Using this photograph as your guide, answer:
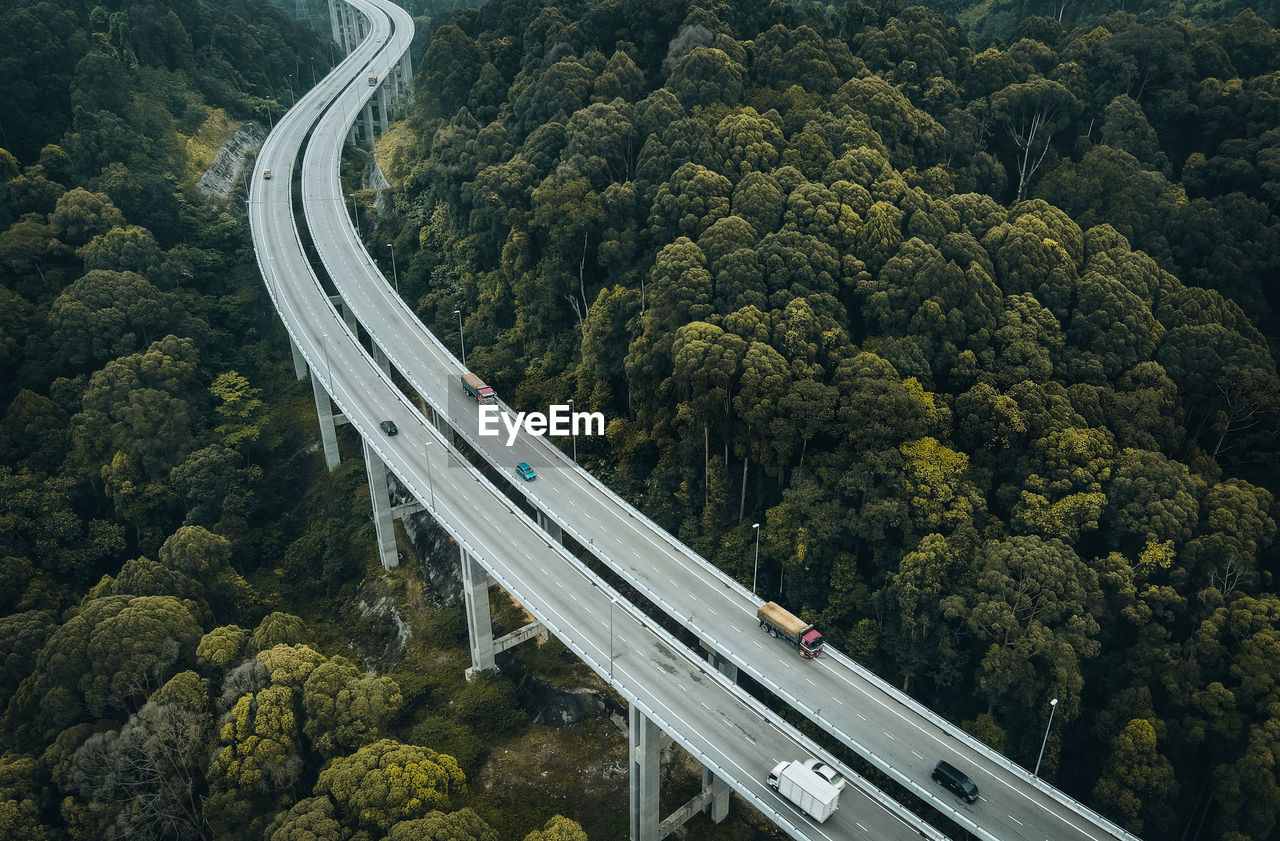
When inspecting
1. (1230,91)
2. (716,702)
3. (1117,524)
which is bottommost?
(716,702)

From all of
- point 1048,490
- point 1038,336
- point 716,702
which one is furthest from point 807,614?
point 1038,336

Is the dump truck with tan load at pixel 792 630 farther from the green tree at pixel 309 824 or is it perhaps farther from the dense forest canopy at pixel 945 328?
the green tree at pixel 309 824

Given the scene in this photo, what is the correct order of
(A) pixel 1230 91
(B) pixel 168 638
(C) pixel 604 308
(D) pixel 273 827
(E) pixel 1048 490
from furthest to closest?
1. (A) pixel 1230 91
2. (C) pixel 604 308
3. (B) pixel 168 638
4. (E) pixel 1048 490
5. (D) pixel 273 827

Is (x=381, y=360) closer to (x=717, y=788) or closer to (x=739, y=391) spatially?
(x=739, y=391)

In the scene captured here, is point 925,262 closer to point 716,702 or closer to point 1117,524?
point 1117,524

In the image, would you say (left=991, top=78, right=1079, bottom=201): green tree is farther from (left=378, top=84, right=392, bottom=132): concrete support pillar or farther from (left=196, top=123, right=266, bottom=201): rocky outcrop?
(left=378, top=84, right=392, bottom=132): concrete support pillar

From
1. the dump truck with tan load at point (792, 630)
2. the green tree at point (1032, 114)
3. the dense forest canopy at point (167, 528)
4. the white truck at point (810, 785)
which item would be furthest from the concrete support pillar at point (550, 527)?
the green tree at point (1032, 114)

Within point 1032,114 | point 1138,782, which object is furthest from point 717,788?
point 1032,114

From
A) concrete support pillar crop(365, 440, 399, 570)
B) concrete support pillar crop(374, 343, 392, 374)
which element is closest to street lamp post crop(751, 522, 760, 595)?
concrete support pillar crop(365, 440, 399, 570)
